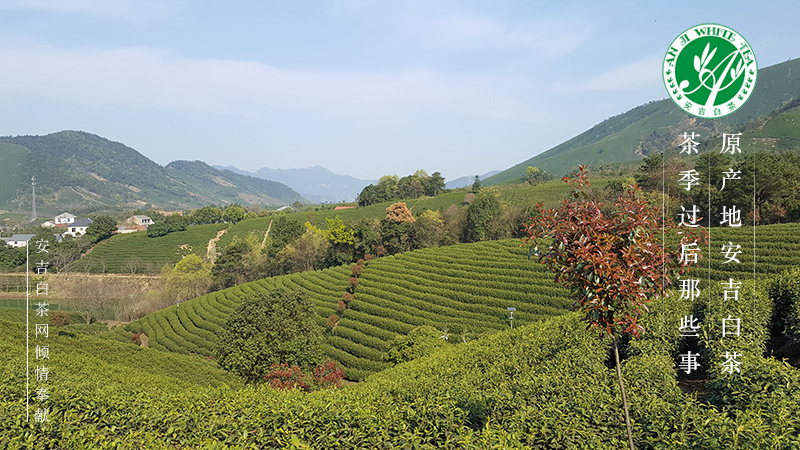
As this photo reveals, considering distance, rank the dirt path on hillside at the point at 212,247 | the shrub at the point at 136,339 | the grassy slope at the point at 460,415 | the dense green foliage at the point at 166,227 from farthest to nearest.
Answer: the dense green foliage at the point at 166,227, the dirt path on hillside at the point at 212,247, the shrub at the point at 136,339, the grassy slope at the point at 460,415

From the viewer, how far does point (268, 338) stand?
14336mm

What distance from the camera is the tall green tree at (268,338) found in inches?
542

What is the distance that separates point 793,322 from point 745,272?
1298 cm

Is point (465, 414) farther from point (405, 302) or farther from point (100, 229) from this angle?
point (100, 229)

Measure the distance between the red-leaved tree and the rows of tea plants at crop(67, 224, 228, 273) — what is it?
59.2 metres

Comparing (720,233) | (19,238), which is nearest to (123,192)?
(19,238)

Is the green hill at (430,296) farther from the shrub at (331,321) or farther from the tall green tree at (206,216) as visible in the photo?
the tall green tree at (206,216)

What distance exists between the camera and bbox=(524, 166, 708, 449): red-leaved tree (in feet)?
10.5

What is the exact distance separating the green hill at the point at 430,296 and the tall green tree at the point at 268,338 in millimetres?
4383

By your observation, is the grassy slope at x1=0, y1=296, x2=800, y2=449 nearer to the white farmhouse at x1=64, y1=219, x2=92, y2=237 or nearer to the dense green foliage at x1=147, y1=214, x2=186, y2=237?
the white farmhouse at x1=64, y1=219, x2=92, y2=237

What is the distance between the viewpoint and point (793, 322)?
7172 mm

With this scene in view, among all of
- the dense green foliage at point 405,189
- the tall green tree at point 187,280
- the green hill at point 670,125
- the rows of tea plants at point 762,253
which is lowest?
the tall green tree at point 187,280

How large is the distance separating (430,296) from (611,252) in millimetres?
22121

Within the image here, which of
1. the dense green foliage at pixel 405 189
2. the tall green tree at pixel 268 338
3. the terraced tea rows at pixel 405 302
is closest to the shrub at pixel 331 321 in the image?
the terraced tea rows at pixel 405 302
